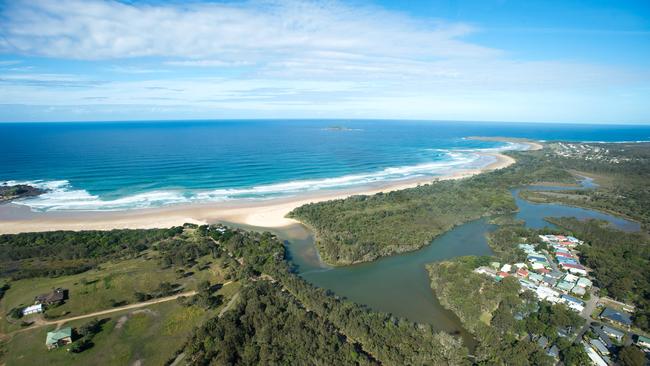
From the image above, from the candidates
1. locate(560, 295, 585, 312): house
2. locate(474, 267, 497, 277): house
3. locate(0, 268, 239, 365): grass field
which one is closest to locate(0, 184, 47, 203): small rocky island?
locate(0, 268, 239, 365): grass field

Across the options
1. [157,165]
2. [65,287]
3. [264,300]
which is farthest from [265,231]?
[157,165]

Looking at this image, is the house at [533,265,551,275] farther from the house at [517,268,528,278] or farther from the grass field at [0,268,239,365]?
the grass field at [0,268,239,365]

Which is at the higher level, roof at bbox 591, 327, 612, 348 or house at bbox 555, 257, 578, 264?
house at bbox 555, 257, 578, 264

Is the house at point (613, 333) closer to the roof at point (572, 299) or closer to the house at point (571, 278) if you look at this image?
the roof at point (572, 299)

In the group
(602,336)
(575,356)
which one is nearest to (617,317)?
(602,336)

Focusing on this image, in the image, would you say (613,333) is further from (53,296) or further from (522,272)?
(53,296)

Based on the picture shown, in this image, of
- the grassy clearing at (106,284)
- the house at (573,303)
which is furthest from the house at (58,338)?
the house at (573,303)

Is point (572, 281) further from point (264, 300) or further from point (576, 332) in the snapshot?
point (264, 300)
